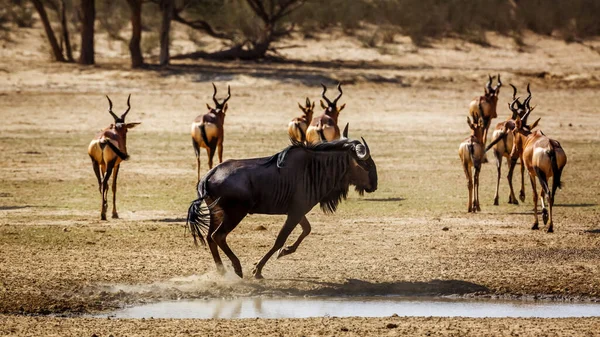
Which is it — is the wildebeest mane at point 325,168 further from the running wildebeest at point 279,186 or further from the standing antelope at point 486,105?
the standing antelope at point 486,105

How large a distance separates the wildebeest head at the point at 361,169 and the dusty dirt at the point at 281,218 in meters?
1.00

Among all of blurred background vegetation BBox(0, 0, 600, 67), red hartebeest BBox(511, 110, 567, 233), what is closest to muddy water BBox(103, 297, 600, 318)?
red hartebeest BBox(511, 110, 567, 233)

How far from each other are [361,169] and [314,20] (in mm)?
33001

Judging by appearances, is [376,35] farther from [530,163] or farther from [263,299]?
[263,299]

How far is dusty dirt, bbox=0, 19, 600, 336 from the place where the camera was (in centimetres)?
1232

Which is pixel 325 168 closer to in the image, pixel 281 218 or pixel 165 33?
pixel 281 218

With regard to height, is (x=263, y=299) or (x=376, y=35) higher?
(x=376, y=35)

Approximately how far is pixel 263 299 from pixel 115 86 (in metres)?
22.5

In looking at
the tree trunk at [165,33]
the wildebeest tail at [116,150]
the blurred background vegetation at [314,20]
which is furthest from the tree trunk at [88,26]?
the wildebeest tail at [116,150]

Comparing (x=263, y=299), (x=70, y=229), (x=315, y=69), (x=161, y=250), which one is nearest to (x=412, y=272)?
(x=263, y=299)

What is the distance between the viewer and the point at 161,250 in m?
14.7

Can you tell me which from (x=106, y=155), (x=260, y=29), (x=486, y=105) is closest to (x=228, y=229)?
(x=106, y=155)

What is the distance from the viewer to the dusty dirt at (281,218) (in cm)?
1232

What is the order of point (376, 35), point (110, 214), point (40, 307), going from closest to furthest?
1. point (40, 307)
2. point (110, 214)
3. point (376, 35)
